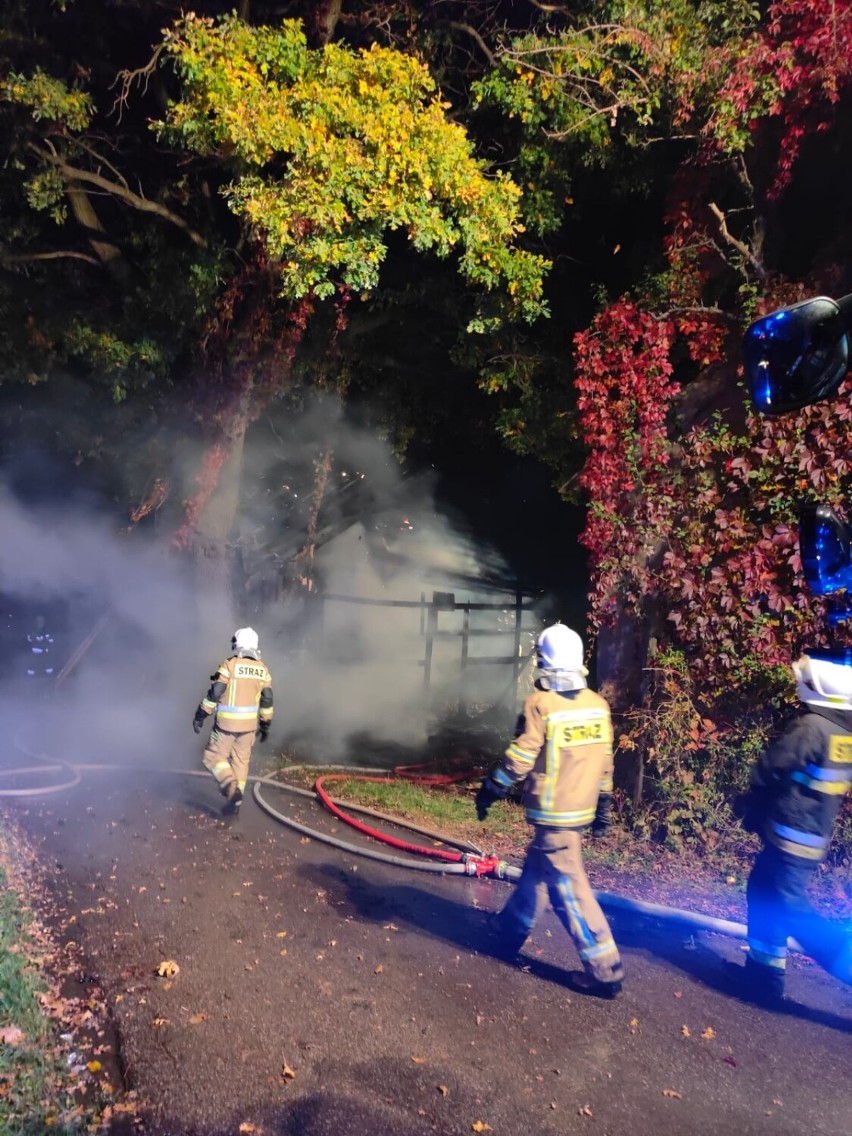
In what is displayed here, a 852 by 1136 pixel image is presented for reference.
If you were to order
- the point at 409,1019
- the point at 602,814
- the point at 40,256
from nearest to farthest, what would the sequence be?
1. the point at 409,1019
2. the point at 602,814
3. the point at 40,256

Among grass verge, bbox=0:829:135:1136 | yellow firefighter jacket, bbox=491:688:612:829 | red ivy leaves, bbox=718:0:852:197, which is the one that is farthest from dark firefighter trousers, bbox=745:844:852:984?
red ivy leaves, bbox=718:0:852:197

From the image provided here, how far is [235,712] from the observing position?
8.09 metres

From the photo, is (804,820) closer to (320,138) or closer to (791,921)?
(791,921)

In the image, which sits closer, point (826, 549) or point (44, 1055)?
point (44, 1055)

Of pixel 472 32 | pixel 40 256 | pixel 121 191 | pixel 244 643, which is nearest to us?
pixel 244 643

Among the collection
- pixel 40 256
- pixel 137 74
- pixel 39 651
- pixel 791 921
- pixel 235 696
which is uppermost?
pixel 137 74

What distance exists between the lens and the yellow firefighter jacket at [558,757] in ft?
15.0

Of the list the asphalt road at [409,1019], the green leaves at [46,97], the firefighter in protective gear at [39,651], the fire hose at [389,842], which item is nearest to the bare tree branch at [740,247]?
the fire hose at [389,842]

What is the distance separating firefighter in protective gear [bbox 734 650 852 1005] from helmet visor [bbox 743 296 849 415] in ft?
5.01

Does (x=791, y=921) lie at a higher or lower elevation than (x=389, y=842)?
higher

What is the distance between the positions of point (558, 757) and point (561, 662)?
0.54 meters

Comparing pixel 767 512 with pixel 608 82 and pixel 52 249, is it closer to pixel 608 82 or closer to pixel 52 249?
pixel 608 82

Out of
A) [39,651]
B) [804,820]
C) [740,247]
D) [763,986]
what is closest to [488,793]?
[804,820]

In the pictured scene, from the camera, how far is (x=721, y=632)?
6844 mm
